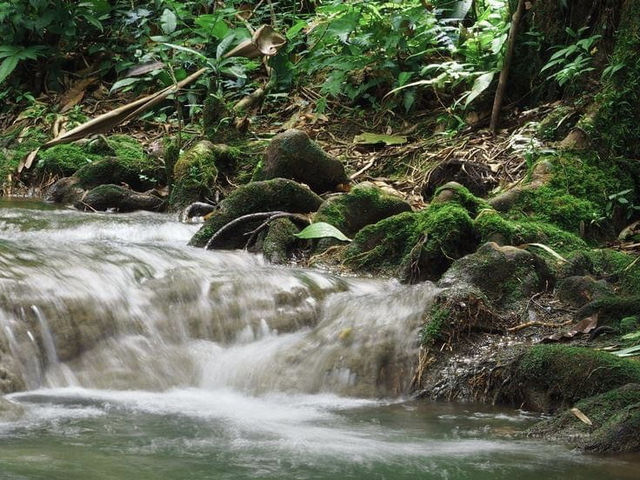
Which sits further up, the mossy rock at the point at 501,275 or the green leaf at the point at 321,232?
the green leaf at the point at 321,232

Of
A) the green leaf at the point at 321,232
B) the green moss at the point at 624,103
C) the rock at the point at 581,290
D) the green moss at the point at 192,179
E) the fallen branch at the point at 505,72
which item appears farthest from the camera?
the fallen branch at the point at 505,72

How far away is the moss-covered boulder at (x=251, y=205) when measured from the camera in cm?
648

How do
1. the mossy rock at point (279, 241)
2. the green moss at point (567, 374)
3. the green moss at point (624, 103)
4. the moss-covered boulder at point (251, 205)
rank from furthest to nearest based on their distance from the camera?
the moss-covered boulder at point (251, 205), the green moss at point (624, 103), the mossy rock at point (279, 241), the green moss at point (567, 374)

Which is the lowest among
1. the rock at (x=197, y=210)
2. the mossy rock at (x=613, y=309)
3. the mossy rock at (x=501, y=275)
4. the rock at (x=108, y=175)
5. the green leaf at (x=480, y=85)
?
the mossy rock at (x=613, y=309)

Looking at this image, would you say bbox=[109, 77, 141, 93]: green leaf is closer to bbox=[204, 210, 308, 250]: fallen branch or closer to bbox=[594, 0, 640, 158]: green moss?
bbox=[204, 210, 308, 250]: fallen branch

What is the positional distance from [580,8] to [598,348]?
4167 millimetres

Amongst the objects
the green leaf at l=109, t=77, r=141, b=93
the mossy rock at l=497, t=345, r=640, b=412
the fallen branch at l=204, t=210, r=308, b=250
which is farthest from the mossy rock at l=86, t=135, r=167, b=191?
the mossy rock at l=497, t=345, r=640, b=412

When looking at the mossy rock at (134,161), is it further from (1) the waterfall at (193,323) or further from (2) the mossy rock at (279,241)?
(1) the waterfall at (193,323)

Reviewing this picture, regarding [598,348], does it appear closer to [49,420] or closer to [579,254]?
[579,254]

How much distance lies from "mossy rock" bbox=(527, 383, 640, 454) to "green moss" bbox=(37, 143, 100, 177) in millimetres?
6431

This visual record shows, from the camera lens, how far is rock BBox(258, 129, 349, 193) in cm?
730

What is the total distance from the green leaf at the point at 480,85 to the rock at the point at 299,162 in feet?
4.92

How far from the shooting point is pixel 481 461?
10.5 feet

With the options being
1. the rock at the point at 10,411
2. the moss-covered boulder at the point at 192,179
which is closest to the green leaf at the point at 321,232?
the moss-covered boulder at the point at 192,179
